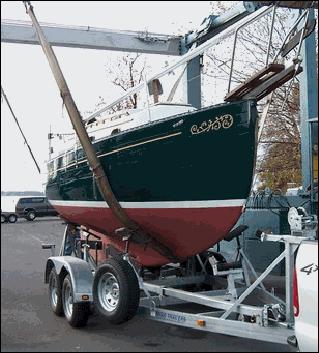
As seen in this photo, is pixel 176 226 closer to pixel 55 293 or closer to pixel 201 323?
pixel 201 323

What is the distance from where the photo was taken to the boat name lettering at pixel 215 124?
6.50 meters

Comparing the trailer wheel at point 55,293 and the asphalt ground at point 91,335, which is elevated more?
the trailer wheel at point 55,293

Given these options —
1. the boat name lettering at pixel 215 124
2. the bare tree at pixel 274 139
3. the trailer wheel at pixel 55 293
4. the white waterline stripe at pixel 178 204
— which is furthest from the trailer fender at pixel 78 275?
the bare tree at pixel 274 139

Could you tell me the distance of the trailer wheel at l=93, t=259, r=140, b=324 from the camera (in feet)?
21.5

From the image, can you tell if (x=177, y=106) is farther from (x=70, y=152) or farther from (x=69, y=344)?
(x=69, y=344)

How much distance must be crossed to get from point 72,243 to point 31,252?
7.49 metres

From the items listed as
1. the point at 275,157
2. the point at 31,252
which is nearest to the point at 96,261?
the point at 31,252

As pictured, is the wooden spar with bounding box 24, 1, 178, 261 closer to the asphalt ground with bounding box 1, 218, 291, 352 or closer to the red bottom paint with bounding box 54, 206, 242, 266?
the red bottom paint with bounding box 54, 206, 242, 266

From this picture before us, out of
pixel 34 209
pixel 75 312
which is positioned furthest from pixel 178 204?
pixel 34 209

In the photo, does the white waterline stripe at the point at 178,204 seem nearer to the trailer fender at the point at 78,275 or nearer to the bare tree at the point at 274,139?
the trailer fender at the point at 78,275

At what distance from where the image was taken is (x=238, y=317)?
19.5ft

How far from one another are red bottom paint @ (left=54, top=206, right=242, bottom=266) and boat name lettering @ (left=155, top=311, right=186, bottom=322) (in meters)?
1.03

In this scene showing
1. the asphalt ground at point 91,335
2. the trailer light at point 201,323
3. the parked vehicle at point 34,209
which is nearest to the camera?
the asphalt ground at point 91,335

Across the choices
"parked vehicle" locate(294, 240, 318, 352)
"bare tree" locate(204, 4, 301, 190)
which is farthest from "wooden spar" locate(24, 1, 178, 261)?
"bare tree" locate(204, 4, 301, 190)
